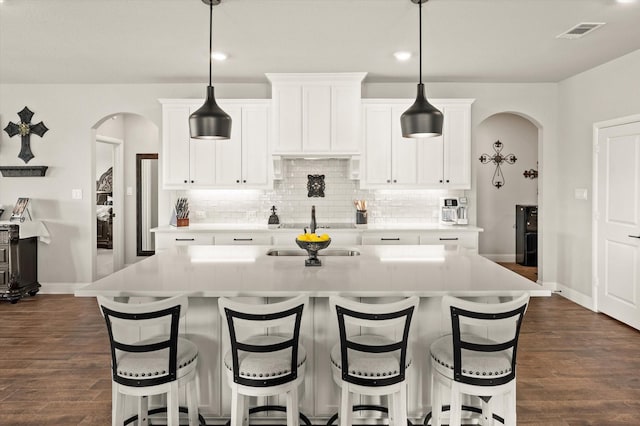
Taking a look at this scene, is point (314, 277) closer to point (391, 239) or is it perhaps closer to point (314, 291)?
point (314, 291)

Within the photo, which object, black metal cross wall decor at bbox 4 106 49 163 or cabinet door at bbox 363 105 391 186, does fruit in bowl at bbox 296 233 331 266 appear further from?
black metal cross wall decor at bbox 4 106 49 163

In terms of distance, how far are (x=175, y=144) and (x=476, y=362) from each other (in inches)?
175

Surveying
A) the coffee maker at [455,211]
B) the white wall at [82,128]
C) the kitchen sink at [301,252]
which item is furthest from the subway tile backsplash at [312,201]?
the kitchen sink at [301,252]

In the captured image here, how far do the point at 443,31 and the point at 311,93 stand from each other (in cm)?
180

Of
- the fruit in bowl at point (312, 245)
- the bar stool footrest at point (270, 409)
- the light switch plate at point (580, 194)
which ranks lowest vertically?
the bar stool footrest at point (270, 409)

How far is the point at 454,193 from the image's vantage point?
5.79 meters

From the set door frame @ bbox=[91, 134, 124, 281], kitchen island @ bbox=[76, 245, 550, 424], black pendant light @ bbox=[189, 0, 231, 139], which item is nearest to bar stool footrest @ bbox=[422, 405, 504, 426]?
kitchen island @ bbox=[76, 245, 550, 424]

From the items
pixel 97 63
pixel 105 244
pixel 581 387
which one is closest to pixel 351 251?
pixel 581 387

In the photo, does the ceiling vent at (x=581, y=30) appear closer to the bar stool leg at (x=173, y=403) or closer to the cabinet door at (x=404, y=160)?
the cabinet door at (x=404, y=160)

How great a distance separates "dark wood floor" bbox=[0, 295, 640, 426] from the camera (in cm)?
279

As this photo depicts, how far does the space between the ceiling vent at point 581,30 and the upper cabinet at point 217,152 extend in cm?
318

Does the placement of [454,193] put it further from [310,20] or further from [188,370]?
[188,370]

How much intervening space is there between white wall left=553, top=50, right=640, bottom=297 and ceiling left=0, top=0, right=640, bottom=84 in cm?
21

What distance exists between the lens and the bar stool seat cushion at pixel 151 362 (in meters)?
2.12
